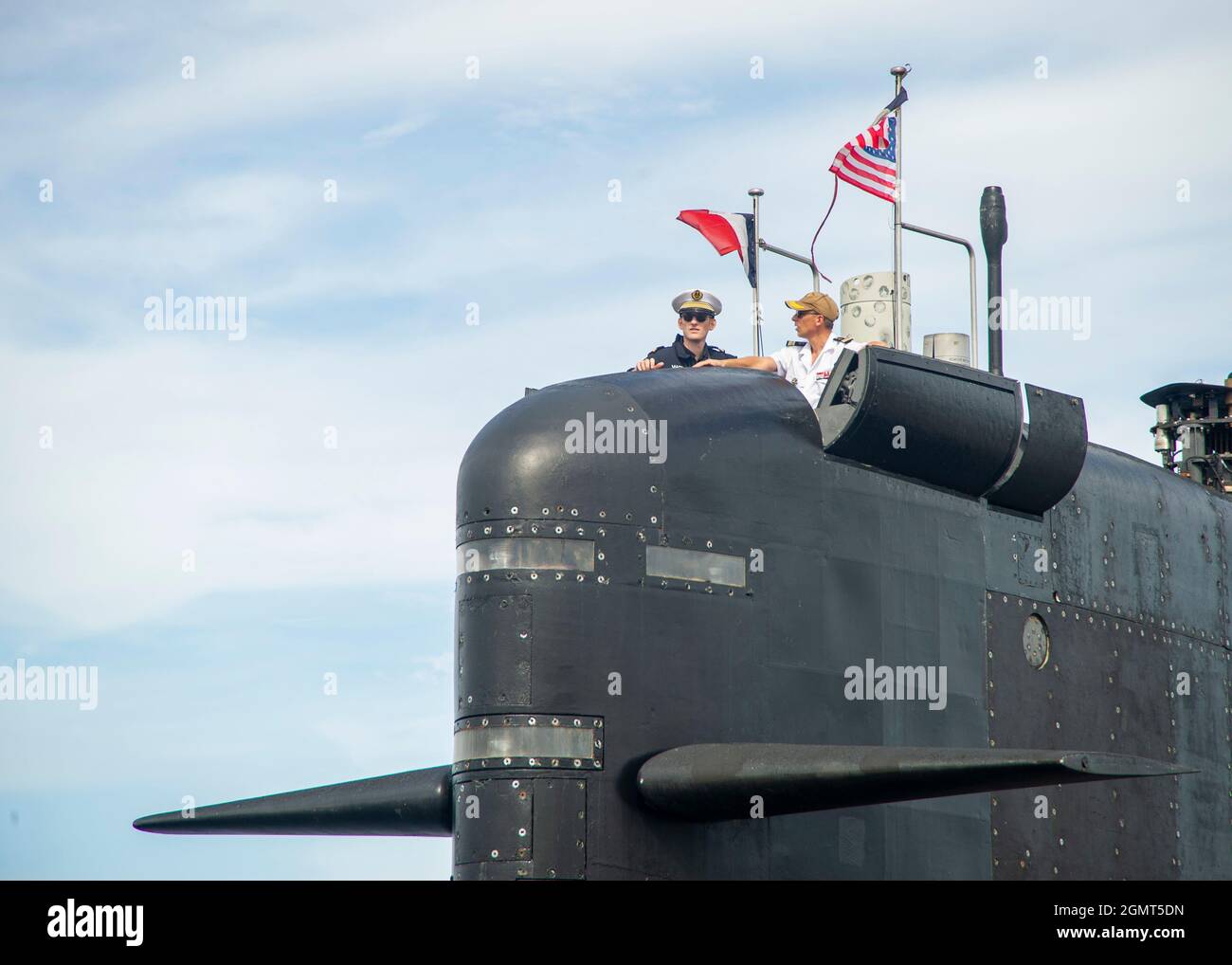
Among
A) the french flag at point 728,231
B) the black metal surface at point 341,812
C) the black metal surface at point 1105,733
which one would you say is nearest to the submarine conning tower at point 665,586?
the black metal surface at point 1105,733

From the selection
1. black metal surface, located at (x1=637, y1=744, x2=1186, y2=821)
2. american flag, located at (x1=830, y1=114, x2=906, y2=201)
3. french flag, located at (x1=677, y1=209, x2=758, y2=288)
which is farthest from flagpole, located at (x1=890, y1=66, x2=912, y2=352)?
black metal surface, located at (x1=637, y1=744, x2=1186, y2=821)

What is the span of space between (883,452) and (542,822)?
3631 mm

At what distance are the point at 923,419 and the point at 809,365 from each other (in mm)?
985

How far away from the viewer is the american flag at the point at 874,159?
1498cm

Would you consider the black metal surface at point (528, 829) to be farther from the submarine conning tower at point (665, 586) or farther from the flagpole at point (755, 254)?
the flagpole at point (755, 254)

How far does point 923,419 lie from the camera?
505 inches

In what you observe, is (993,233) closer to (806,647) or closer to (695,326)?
(695,326)

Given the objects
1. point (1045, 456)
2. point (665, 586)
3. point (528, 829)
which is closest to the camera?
point (528, 829)

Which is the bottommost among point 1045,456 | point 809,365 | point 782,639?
point 782,639

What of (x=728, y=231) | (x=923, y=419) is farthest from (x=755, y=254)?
(x=923, y=419)

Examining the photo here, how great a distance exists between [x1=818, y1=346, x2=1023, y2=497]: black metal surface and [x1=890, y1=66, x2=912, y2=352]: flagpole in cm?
89
